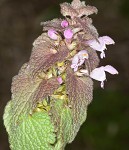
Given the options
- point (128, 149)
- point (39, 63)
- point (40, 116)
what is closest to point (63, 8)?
point (39, 63)

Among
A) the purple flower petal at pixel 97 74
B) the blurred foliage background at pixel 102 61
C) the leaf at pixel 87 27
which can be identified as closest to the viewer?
the leaf at pixel 87 27

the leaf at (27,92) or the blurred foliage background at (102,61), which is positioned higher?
the leaf at (27,92)

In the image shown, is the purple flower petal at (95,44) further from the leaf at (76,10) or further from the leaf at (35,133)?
the leaf at (35,133)

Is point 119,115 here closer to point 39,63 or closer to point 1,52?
point 1,52

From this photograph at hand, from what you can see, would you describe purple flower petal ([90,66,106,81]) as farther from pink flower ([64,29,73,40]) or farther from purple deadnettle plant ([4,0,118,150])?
pink flower ([64,29,73,40])

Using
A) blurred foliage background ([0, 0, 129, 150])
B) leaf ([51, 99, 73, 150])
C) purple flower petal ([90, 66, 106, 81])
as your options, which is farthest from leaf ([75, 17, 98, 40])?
blurred foliage background ([0, 0, 129, 150])

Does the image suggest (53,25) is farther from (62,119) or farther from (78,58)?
(62,119)

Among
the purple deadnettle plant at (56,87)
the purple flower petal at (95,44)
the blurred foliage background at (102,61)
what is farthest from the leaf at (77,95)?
the blurred foliage background at (102,61)

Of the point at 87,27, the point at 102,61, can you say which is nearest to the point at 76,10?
the point at 87,27
